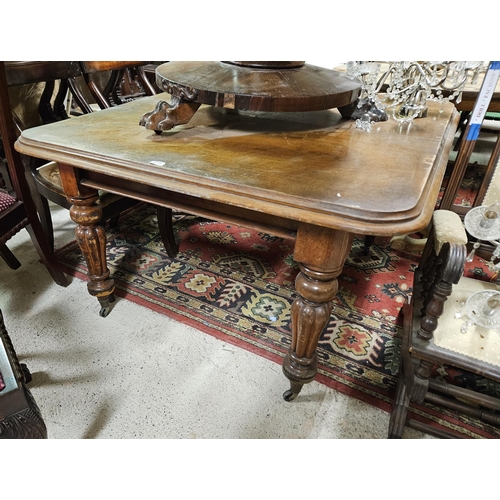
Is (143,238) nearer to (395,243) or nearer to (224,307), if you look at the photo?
(224,307)

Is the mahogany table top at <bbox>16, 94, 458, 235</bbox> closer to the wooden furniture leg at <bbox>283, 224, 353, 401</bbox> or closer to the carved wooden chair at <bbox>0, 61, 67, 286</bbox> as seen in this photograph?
the wooden furniture leg at <bbox>283, 224, 353, 401</bbox>

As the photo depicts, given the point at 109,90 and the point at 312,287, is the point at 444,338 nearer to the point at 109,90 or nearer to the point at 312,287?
the point at 312,287

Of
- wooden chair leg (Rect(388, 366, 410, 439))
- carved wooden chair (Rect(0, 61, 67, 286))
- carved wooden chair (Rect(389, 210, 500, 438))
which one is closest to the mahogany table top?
carved wooden chair (Rect(389, 210, 500, 438))

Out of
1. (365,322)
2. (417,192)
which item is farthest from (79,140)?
(365,322)

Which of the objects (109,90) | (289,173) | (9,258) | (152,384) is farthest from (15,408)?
(109,90)

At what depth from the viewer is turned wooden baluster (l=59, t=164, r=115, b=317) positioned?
3.54 feet

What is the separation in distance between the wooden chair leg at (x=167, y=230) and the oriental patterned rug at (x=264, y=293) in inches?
2.1

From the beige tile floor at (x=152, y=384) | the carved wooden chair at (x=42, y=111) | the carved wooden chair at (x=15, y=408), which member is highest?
the carved wooden chair at (x=42, y=111)

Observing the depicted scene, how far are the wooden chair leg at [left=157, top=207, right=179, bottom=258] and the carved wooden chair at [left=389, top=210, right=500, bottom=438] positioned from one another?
1.12m

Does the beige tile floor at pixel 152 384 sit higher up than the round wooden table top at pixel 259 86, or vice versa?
the round wooden table top at pixel 259 86

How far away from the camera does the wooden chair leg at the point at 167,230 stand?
1644mm

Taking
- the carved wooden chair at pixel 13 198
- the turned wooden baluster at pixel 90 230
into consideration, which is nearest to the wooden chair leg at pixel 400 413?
the turned wooden baluster at pixel 90 230

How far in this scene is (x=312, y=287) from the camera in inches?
33.5

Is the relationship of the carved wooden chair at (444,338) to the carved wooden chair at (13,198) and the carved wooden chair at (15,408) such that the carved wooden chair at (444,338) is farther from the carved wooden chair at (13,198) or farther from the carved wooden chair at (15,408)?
the carved wooden chair at (13,198)
